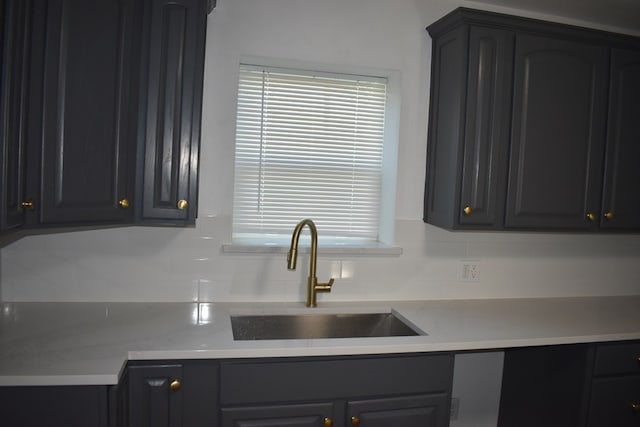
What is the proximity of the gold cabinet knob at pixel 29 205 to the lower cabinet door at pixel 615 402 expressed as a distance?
7.12 ft

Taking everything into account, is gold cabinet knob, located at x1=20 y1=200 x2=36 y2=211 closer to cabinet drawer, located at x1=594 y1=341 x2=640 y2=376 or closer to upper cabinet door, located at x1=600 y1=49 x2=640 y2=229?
cabinet drawer, located at x1=594 y1=341 x2=640 y2=376

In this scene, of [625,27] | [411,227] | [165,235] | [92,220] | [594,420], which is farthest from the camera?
[625,27]

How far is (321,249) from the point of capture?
2340mm

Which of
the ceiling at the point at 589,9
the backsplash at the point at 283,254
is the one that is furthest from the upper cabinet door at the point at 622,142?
the backsplash at the point at 283,254

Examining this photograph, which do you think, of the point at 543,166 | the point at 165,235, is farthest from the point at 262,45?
the point at 543,166

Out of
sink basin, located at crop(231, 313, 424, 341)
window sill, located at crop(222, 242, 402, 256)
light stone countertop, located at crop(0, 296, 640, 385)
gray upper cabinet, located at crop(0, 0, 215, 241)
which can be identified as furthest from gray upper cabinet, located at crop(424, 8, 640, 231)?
gray upper cabinet, located at crop(0, 0, 215, 241)

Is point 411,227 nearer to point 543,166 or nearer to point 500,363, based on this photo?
point 543,166

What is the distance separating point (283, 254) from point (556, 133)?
1.35 meters

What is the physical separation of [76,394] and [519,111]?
2006mm

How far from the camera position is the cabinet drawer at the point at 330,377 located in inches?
67.0

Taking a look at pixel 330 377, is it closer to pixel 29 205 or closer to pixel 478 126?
pixel 29 205

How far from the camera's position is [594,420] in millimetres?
2053

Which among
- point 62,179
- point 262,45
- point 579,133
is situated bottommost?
point 62,179

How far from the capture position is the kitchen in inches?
84.4
